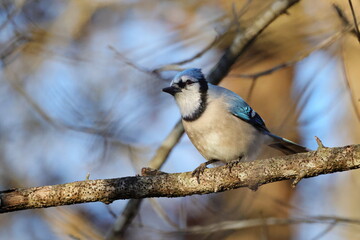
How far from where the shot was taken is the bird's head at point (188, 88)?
4895 mm

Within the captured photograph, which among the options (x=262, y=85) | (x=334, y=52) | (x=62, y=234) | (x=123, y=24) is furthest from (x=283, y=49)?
(x=62, y=234)

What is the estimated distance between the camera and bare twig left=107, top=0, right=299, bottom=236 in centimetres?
474

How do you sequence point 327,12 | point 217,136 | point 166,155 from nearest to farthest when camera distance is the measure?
point 217,136
point 166,155
point 327,12

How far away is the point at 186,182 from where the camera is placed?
11.9 ft

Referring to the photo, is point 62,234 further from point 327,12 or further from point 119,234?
point 327,12

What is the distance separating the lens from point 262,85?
8.39 meters

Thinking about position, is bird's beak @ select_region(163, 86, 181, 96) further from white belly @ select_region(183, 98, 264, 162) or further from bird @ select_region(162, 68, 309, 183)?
white belly @ select_region(183, 98, 264, 162)

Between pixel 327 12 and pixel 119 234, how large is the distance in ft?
12.6

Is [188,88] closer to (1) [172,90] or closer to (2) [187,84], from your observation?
(2) [187,84]

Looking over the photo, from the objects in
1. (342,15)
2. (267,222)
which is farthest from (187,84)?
(342,15)

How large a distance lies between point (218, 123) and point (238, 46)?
838mm

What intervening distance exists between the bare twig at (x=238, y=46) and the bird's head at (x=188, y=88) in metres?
0.21

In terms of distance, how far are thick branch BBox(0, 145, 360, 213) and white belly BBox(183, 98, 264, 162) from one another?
0.90m

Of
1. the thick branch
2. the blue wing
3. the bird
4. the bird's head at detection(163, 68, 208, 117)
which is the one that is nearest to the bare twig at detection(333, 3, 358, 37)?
the thick branch
